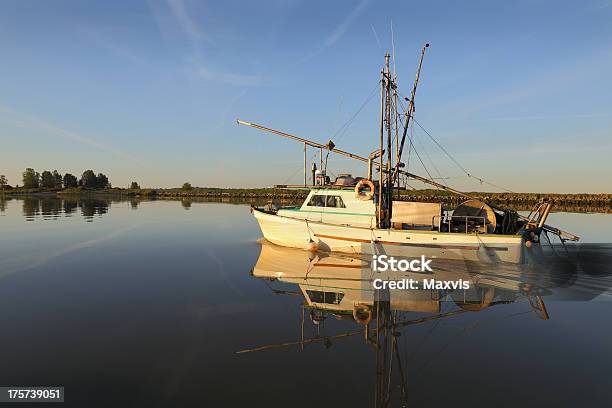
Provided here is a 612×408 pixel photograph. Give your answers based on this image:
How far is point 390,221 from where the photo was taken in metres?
17.9

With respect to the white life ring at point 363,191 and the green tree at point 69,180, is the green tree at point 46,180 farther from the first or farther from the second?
the white life ring at point 363,191

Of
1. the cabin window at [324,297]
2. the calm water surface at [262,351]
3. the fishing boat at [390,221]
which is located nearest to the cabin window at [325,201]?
the fishing boat at [390,221]

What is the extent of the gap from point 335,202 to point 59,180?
192115mm

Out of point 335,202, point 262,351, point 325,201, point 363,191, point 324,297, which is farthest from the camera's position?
point 325,201

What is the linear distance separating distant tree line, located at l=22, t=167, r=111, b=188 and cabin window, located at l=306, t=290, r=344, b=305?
187 metres

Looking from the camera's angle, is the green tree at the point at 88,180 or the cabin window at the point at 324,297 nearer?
the cabin window at the point at 324,297

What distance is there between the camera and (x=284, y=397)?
5555 millimetres

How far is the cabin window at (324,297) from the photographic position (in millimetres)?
10672

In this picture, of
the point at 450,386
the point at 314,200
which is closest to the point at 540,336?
the point at 450,386

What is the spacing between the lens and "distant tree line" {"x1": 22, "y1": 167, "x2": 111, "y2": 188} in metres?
151

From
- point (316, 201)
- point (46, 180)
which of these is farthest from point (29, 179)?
point (316, 201)

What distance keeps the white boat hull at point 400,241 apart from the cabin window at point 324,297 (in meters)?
6.53

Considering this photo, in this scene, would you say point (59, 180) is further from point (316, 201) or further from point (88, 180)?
point (316, 201)

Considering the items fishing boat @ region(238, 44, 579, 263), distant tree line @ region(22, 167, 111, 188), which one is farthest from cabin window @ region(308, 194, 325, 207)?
distant tree line @ region(22, 167, 111, 188)
